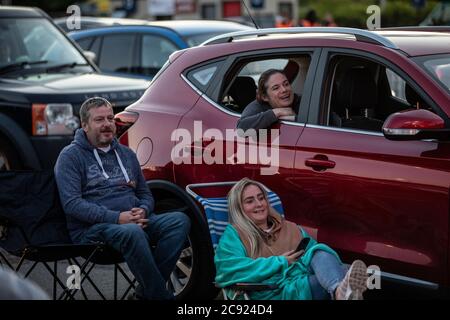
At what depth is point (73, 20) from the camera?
46.6ft

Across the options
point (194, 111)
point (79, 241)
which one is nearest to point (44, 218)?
point (79, 241)

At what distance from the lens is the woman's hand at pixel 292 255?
586 cm

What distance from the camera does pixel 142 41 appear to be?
13.8 metres

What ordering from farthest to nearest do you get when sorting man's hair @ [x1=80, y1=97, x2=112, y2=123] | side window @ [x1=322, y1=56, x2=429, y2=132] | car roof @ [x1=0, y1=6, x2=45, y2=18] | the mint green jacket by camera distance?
car roof @ [x1=0, y1=6, x2=45, y2=18] < man's hair @ [x1=80, y1=97, x2=112, y2=123] < side window @ [x1=322, y1=56, x2=429, y2=132] < the mint green jacket

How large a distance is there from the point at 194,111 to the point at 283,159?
0.90 m

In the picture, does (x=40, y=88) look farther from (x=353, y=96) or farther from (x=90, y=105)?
(x=353, y=96)

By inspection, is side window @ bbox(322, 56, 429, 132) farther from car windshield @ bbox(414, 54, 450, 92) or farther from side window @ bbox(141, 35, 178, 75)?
side window @ bbox(141, 35, 178, 75)

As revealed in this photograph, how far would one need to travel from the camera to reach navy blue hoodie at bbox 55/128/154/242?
6.46 meters

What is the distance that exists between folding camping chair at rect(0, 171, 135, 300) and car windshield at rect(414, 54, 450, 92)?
2.06 m

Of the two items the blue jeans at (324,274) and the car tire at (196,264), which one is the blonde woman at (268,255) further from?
the car tire at (196,264)

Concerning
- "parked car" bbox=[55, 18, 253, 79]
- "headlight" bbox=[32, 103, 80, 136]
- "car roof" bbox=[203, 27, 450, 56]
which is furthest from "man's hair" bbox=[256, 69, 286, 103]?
"parked car" bbox=[55, 18, 253, 79]

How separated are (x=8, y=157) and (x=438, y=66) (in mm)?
5499

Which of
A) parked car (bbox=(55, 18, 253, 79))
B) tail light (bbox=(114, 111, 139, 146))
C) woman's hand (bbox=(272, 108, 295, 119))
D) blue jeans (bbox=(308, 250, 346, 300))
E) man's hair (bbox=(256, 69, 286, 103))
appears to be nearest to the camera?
blue jeans (bbox=(308, 250, 346, 300))

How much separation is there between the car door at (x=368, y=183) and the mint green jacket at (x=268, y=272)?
312 mm
